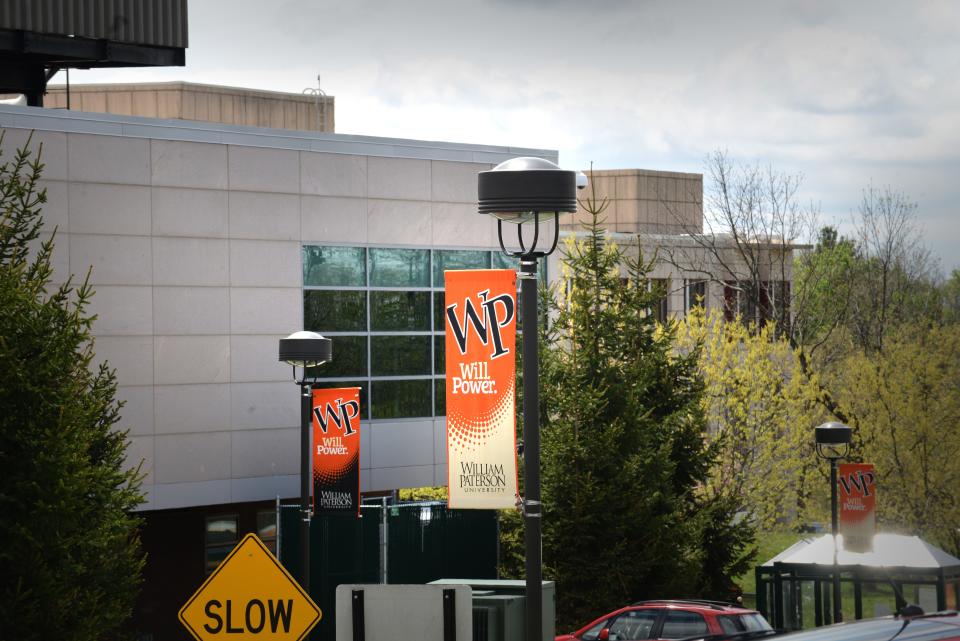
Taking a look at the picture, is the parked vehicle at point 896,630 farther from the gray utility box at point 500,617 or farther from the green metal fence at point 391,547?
the green metal fence at point 391,547

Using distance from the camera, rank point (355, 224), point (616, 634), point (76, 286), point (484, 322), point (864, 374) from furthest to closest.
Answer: point (864, 374), point (355, 224), point (76, 286), point (616, 634), point (484, 322)

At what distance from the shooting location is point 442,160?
30172 millimetres

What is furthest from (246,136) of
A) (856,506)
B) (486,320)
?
(486,320)

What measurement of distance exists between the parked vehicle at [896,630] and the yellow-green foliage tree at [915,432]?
33.3 meters

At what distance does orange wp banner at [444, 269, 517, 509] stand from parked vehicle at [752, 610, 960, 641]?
20.3 ft

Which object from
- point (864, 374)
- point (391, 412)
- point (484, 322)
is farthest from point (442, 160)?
point (484, 322)

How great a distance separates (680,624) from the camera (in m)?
20.3

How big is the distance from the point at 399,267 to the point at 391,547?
6.23 metres

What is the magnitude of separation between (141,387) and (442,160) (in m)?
8.48

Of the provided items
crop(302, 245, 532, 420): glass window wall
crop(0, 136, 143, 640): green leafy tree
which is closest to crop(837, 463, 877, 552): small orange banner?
crop(302, 245, 532, 420): glass window wall

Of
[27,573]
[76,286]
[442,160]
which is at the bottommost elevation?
[27,573]

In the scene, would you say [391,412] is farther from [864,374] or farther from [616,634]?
[864,374]

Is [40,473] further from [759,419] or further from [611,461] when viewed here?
[759,419]

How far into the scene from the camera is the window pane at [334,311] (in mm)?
28641
